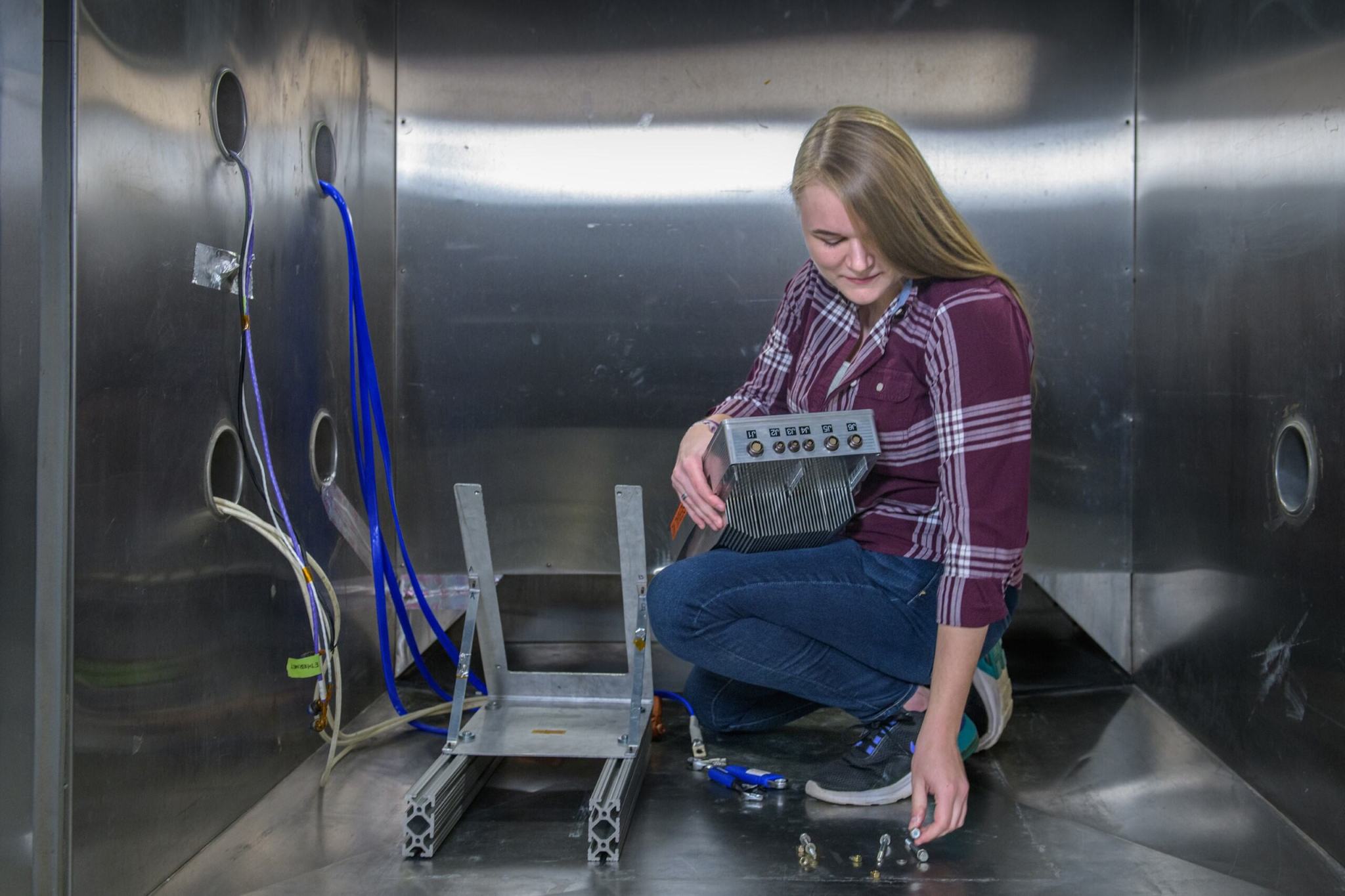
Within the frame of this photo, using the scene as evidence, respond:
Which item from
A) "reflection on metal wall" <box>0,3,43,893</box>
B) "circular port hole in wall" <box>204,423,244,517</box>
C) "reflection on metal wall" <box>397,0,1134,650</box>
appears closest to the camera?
"reflection on metal wall" <box>0,3,43,893</box>

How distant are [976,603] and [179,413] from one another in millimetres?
879

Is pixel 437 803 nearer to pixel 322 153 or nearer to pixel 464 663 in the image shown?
pixel 464 663

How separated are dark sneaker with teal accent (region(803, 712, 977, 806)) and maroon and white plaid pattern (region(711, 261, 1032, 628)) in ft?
0.80

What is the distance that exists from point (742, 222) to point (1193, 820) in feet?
4.18

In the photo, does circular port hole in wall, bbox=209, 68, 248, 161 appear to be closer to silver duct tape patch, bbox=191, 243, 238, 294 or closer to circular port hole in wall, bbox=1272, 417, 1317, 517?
silver duct tape patch, bbox=191, 243, 238, 294

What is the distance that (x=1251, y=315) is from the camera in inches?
62.5

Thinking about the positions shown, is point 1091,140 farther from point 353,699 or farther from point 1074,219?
point 353,699

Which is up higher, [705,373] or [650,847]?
[705,373]

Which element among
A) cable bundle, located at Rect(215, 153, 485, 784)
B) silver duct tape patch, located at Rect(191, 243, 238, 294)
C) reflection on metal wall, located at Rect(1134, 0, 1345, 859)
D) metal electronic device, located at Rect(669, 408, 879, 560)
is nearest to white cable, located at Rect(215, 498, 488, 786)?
cable bundle, located at Rect(215, 153, 485, 784)

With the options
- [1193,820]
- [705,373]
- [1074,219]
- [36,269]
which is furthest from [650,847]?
[1074,219]

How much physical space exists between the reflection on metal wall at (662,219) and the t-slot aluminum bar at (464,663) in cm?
67

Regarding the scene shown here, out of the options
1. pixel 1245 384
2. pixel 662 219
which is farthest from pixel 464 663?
pixel 1245 384

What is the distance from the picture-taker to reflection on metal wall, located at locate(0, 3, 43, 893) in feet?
3.41

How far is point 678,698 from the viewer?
1.82 metres
